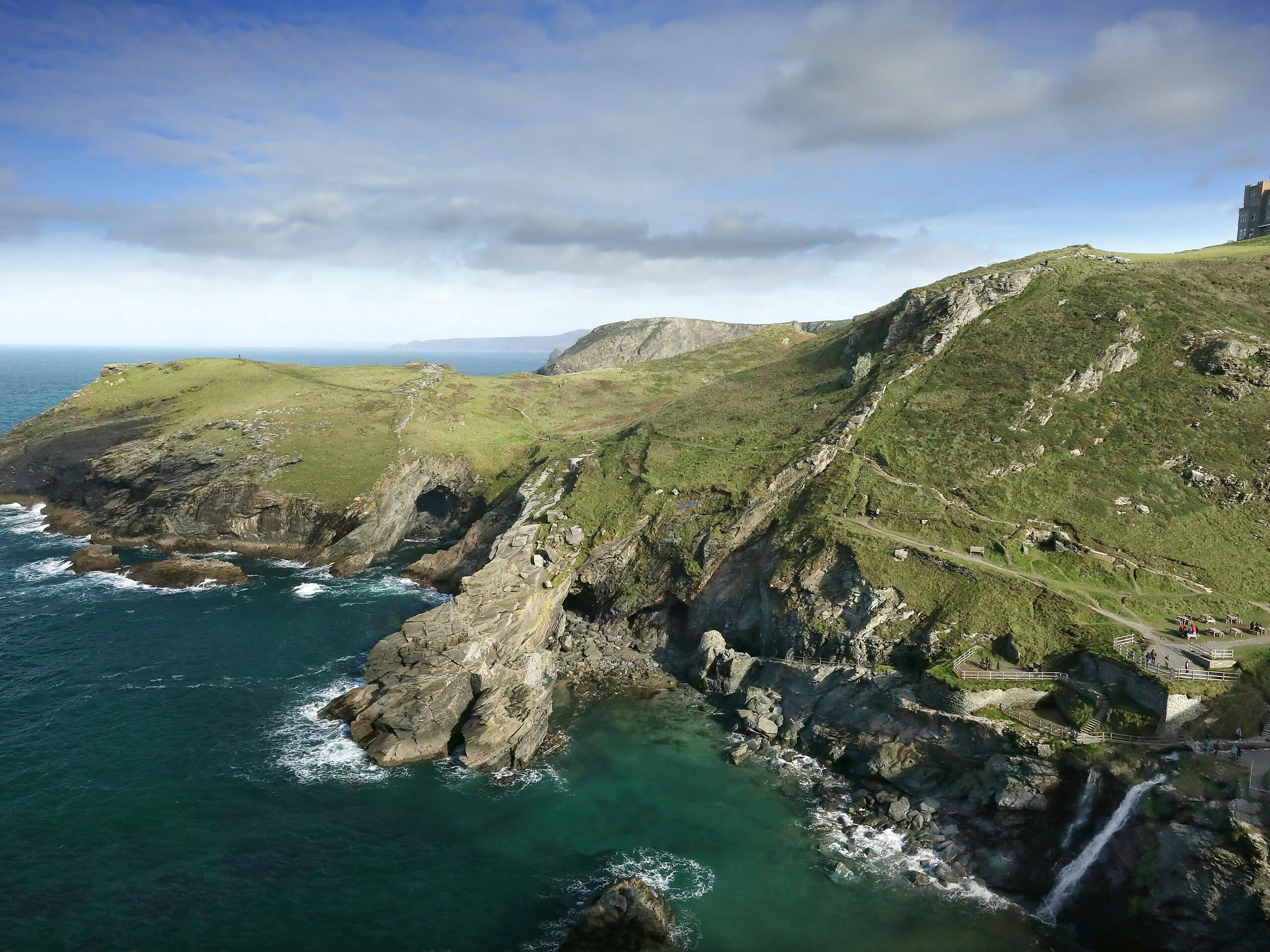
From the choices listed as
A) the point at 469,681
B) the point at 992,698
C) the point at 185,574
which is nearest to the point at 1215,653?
the point at 992,698

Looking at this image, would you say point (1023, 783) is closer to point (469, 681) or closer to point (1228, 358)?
point (469, 681)

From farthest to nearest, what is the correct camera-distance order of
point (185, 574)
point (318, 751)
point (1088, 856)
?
point (185, 574), point (318, 751), point (1088, 856)

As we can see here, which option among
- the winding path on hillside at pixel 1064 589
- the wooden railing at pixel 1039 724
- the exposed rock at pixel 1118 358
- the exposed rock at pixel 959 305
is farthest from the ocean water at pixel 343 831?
the exposed rock at pixel 959 305

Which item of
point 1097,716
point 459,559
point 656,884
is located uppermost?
point 1097,716

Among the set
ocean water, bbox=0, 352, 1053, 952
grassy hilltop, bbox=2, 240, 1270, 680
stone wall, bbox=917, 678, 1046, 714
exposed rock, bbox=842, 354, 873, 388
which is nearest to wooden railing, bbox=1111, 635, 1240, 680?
grassy hilltop, bbox=2, 240, 1270, 680

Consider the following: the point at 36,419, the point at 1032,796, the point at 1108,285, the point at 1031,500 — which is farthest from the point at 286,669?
the point at 36,419

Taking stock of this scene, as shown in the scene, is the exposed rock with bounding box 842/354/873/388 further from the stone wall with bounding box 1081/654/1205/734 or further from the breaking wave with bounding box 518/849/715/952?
the breaking wave with bounding box 518/849/715/952

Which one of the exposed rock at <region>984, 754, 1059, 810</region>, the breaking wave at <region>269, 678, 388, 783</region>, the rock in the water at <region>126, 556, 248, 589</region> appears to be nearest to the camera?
the exposed rock at <region>984, 754, 1059, 810</region>
